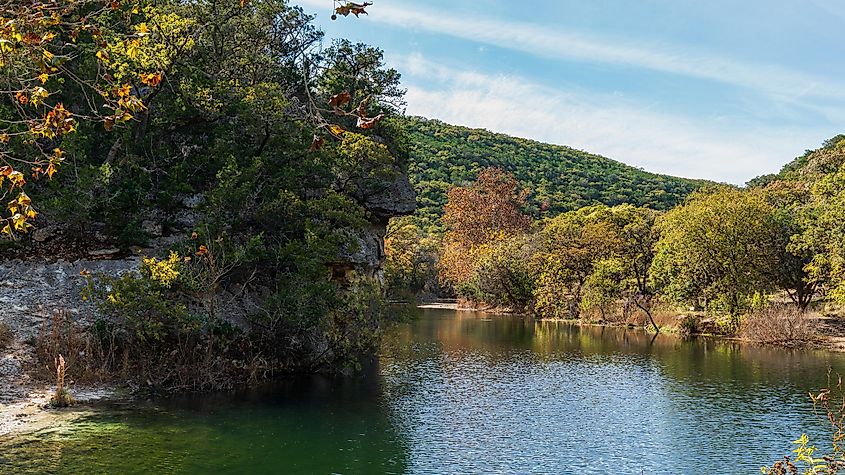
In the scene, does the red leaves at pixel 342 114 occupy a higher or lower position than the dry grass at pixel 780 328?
higher

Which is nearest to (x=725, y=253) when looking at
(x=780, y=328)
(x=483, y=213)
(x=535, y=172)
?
(x=780, y=328)

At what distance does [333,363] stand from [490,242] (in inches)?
2167

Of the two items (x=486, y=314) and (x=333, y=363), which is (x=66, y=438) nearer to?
(x=333, y=363)

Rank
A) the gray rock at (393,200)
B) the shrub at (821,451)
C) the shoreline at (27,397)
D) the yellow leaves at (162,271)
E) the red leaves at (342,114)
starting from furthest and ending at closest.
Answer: the gray rock at (393,200) < the yellow leaves at (162,271) < the shoreline at (27,397) < the shrub at (821,451) < the red leaves at (342,114)

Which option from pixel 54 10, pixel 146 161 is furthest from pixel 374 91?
pixel 54 10

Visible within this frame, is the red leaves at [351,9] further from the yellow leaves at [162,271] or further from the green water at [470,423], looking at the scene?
the yellow leaves at [162,271]

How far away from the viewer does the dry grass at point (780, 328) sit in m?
42.9

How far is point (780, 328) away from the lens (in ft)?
141

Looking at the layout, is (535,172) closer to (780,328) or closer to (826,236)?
(826,236)

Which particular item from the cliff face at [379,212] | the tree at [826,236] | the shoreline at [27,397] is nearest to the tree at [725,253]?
the tree at [826,236]

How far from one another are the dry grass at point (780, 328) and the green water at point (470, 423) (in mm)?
6879

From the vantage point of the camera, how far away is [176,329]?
24.6m

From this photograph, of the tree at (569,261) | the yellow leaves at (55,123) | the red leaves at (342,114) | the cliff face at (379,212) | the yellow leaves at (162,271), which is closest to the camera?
the red leaves at (342,114)

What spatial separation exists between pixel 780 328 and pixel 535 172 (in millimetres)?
92178
